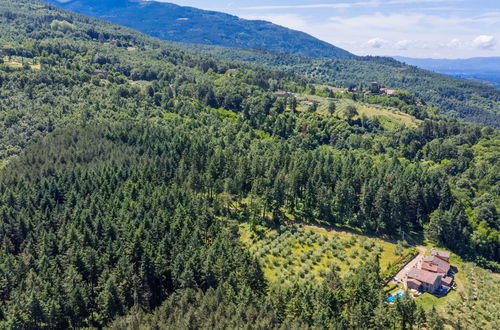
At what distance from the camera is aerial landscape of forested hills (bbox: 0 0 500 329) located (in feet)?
191

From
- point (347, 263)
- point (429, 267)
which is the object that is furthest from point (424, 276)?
point (347, 263)

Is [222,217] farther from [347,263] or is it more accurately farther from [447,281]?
[447,281]

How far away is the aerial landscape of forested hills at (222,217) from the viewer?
2291 inches

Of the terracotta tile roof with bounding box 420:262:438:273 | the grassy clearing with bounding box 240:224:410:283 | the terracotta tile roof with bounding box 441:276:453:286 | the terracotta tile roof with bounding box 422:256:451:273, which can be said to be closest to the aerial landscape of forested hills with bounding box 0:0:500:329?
the grassy clearing with bounding box 240:224:410:283

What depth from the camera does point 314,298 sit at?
5822 cm

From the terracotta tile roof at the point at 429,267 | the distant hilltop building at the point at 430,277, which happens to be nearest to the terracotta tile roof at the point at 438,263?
the distant hilltop building at the point at 430,277

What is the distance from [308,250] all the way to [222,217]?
84.4 feet

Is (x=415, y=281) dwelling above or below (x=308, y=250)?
above

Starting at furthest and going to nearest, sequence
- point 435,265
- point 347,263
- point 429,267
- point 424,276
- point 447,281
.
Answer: point 347,263
point 435,265
point 429,267
point 447,281
point 424,276

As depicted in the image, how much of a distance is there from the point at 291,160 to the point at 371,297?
60.0 meters

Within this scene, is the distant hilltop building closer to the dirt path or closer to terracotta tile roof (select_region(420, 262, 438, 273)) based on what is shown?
terracotta tile roof (select_region(420, 262, 438, 273))

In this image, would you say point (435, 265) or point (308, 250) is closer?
point (435, 265)

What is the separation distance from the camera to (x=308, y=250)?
82.1 m

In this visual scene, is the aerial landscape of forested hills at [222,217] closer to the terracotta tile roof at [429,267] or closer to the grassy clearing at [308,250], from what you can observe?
the grassy clearing at [308,250]
